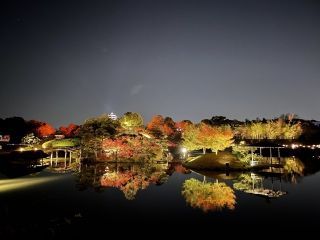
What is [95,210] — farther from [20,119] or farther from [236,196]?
[20,119]

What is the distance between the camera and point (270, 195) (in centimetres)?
2669

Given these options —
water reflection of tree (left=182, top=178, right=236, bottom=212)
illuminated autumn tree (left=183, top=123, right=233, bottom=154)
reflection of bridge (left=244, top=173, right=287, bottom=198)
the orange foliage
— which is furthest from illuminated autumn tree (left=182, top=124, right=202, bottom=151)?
the orange foliage

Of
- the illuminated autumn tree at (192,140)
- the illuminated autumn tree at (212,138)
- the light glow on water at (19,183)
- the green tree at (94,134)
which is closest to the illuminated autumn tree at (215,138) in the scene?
the illuminated autumn tree at (212,138)

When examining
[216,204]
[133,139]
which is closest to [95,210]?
[216,204]

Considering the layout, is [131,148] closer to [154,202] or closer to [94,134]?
[94,134]

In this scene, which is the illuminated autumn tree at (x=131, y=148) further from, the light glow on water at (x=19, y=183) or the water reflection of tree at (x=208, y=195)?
the water reflection of tree at (x=208, y=195)

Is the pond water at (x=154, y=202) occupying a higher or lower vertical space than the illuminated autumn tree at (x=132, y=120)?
lower

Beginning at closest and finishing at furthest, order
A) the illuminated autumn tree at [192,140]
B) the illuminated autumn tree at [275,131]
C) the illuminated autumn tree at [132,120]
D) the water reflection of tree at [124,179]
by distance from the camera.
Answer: the water reflection of tree at [124,179], the illuminated autumn tree at [192,140], the illuminated autumn tree at [275,131], the illuminated autumn tree at [132,120]

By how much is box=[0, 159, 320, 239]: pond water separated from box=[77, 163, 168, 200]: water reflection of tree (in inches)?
4.4

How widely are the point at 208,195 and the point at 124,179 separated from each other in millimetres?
13480

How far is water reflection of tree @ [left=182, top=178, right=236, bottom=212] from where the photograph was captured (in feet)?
78.2

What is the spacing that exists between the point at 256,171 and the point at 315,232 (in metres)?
25.6

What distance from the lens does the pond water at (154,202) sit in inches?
739

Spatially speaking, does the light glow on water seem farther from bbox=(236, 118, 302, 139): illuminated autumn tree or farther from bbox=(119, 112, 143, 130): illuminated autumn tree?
bbox=(236, 118, 302, 139): illuminated autumn tree
